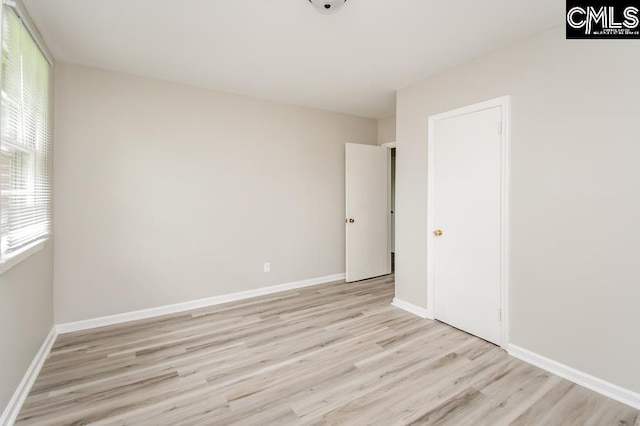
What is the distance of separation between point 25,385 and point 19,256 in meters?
0.88

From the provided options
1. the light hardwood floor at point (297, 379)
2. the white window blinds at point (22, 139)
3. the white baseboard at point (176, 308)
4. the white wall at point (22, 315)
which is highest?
the white window blinds at point (22, 139)

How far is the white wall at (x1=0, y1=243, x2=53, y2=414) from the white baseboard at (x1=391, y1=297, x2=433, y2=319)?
3.23m

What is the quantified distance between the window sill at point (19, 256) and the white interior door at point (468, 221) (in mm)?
3230

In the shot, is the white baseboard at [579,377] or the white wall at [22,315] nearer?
the white wall at [22,315]

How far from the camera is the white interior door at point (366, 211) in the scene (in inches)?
173

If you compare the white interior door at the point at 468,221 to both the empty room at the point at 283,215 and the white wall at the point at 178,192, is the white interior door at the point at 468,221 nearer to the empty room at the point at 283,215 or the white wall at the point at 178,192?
the empty room at the point at 283,215

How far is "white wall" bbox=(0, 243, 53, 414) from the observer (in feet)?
5.54

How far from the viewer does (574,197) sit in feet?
6.91

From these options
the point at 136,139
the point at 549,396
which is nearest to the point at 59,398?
the point at 136,139

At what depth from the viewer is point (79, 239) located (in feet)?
9.48

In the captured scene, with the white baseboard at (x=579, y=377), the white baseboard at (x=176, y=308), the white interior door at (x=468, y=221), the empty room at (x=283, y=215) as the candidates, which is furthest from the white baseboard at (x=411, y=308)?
the white baseboard at (x=176, y=308)

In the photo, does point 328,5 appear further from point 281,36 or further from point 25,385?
point 25,385

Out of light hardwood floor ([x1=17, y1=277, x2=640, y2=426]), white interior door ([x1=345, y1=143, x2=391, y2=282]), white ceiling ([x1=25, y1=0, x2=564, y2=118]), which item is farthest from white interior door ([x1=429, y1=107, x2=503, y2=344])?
white interior door ([x1=345, y1=143, x2=391, y2=282])

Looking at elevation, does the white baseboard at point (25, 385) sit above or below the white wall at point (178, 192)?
below
